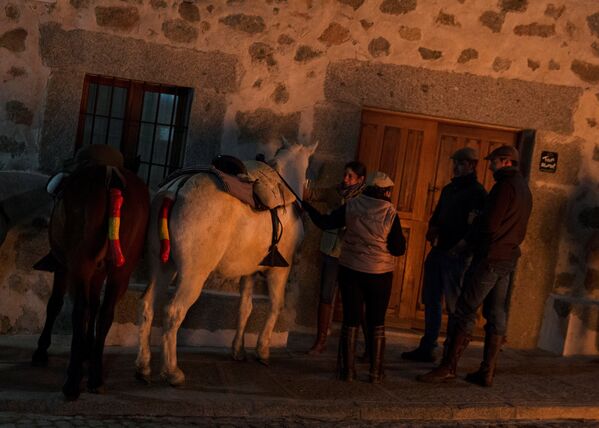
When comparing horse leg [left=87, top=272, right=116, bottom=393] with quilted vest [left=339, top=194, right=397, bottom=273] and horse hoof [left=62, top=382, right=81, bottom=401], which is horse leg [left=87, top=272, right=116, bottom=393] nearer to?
horse hoof [left=62, top=382, right=81, bottom=401]

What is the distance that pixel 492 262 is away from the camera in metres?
7.08

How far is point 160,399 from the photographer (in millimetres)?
5941

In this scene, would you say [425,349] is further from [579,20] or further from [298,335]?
[579,20]

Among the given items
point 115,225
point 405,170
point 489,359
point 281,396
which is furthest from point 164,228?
point 405,170

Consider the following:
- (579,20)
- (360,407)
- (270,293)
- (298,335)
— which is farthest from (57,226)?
(579,20)

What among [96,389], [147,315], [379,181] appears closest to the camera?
[96,389]

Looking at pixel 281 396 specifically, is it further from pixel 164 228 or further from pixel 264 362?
pixel 164 228

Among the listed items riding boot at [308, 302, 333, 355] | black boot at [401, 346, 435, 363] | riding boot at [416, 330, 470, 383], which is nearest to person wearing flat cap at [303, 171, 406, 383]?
riding boot at [416, 330, 470, 383]

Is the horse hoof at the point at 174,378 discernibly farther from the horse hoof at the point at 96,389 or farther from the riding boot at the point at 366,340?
the riding boot at the point at 366,340

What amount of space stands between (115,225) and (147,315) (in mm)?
1009

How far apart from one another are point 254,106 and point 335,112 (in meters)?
0.81

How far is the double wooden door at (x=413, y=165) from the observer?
8922mm

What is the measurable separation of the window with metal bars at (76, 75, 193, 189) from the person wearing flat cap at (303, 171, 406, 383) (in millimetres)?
2058

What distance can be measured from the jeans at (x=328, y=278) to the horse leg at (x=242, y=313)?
706mm
